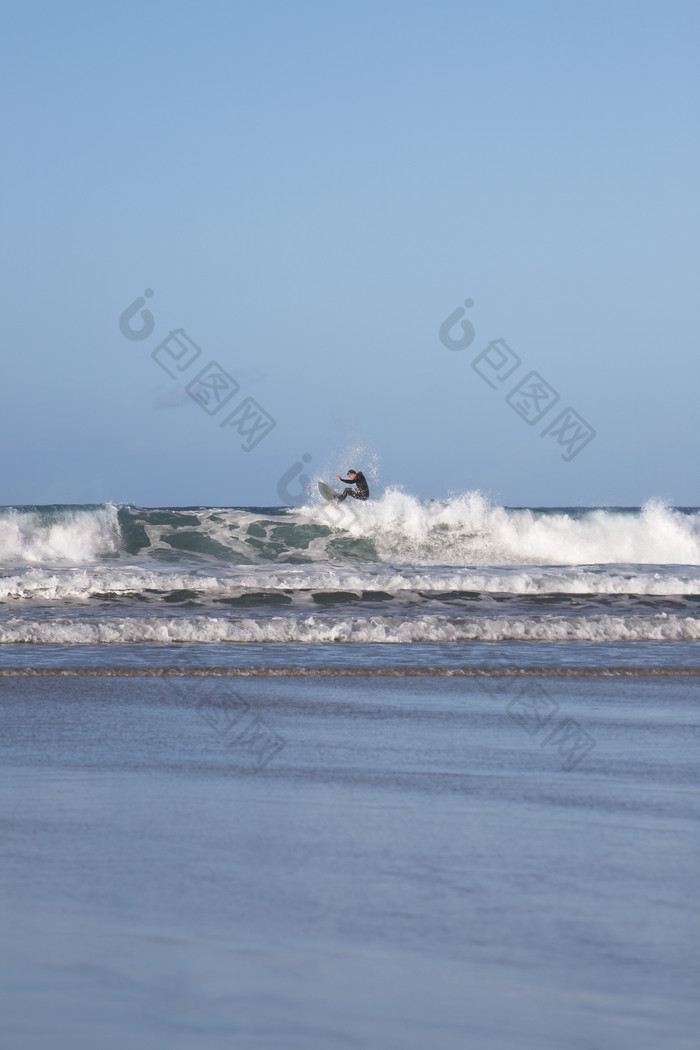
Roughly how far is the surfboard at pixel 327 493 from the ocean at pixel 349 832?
14702mm

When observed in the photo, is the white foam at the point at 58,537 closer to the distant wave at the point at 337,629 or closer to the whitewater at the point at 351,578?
the whitewater at the point at 351,578

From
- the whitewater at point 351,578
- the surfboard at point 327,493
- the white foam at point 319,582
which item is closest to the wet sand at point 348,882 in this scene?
the whitewater at point 351,578

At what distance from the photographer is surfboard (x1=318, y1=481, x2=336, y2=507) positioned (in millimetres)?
26547

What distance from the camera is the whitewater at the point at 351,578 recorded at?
11484 mm

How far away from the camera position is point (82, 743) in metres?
6.02

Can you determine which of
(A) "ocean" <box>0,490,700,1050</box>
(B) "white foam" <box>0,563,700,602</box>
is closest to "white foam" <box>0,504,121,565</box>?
(B) "white foam" <box>0,563,700,602</box>

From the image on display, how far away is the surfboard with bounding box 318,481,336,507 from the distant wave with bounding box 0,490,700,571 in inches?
43.0

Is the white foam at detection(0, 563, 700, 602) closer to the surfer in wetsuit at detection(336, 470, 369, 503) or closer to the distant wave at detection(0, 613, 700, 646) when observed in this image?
the distant wave at detection(0, 613, 700, 646)

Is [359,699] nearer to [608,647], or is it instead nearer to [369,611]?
[608,647]

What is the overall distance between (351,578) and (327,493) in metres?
10.4

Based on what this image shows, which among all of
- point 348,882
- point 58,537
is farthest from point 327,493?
point 348,882

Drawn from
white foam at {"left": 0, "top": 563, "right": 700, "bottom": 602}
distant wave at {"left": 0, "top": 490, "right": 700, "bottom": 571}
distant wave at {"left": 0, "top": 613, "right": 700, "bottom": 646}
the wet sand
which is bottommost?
the wet sand

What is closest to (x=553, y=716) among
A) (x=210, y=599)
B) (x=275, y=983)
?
(x=275, y=983)

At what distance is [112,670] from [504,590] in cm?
854
